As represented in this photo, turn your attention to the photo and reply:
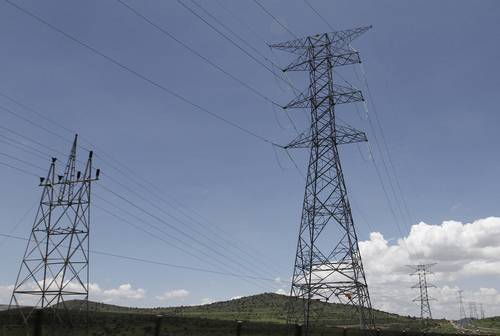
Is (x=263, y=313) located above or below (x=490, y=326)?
above

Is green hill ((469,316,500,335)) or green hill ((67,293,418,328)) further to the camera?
green hill ((469,316,500,335))

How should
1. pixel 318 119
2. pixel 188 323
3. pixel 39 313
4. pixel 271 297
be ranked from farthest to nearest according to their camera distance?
pixel 271 297
pixel 318 119
pixel 188 323
pixel 39 313

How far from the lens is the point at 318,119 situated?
119 feet

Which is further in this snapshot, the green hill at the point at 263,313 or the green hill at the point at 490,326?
the green hill at the point at 490,326

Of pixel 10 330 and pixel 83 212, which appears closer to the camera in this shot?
pixel 10 330

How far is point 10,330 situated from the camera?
37.8ft

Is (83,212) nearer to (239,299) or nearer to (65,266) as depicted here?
(65,266)

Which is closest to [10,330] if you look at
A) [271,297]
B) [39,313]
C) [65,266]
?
[39,313]

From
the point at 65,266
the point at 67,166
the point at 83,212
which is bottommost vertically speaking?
the point at 65,266

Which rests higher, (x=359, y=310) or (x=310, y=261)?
(x=310, y=261)

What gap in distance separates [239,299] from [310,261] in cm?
17391

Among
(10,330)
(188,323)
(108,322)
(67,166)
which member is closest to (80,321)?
(108,322)

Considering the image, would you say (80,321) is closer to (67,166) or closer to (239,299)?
(67,166)

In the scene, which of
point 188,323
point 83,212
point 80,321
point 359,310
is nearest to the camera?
point 80,321
